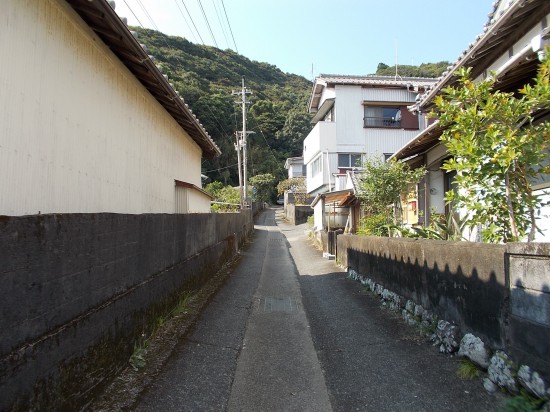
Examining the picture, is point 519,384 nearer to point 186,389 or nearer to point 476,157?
point 476,157

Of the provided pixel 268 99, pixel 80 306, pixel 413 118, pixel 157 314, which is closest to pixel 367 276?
pixel 157 314

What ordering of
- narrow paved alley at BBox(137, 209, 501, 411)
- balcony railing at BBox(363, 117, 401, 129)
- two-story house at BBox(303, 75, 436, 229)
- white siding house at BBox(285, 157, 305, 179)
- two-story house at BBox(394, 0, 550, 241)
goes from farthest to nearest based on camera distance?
white siding house at BBox(285, 157, 305, 179)
balcony railing at BBox(363, 117, 401, 129)
two-story house at BBox(303, 75, 436, 229)
two-story house at BBox(394, 0, 550, 241)
narrow paved alley at BBox(137, 209, 501, 411)

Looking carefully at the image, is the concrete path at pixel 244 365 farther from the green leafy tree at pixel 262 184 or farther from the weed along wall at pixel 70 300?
the green leafy tree at pixel 262 184

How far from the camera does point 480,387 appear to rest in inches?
152

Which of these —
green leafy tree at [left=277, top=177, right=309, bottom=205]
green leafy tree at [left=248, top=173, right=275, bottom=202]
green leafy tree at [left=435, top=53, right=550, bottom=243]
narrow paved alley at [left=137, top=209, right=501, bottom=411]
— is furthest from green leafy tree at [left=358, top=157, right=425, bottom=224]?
green leafy tree at [left=248, top=173, right=275, bottom=202]

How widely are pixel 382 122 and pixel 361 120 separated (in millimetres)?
1462

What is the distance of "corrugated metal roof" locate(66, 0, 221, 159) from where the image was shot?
15.7 feet

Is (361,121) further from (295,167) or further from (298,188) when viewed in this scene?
(295,167)

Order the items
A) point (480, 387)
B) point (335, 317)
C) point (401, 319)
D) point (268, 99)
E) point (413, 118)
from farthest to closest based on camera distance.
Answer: point (268, 99) → point (413, 118) → point (335, 317) → point (401, 319) → point (480, 387)

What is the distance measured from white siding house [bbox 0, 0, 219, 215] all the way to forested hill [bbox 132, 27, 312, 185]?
26272mm

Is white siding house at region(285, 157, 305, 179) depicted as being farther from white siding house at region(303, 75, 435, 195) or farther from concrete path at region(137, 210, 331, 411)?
concrete path at region(137, 210, 331, 411)

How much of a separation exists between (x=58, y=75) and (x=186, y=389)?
3.83 meters

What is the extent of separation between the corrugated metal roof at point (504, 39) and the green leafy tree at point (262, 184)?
44223 mm

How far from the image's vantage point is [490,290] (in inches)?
163
